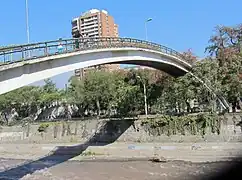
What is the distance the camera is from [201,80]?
3306 cm

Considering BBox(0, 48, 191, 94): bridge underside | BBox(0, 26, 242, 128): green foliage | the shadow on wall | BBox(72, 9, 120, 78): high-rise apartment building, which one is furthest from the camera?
BBox(72, 9, 120, 78): high-rise apartment building

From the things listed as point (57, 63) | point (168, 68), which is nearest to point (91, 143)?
point (168, 68)

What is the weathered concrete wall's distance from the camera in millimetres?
26812

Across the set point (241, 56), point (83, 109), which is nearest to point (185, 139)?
point (241, 56)

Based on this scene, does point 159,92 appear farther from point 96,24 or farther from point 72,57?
point 72,57

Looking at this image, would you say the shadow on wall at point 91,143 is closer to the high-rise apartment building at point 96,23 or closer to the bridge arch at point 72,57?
the bridge arch at point 72,57

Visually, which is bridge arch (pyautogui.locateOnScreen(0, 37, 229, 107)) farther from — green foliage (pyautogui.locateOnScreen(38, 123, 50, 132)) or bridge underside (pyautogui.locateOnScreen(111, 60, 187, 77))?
green foliage (pyautogui.locateOnScreen(38, 123, 50, 132))

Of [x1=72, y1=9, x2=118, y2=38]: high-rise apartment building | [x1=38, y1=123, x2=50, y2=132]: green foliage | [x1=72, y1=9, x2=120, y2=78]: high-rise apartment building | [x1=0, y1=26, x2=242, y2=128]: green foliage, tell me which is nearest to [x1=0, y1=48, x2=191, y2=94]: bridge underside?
[x1=0, y1=26, x2=242, y2=128]: green foliage

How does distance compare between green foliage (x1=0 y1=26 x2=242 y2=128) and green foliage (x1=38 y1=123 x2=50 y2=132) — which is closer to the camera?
green foliage (x1=0 y1=26 x2=242 y2=128)

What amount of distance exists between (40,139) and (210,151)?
58.0 feet

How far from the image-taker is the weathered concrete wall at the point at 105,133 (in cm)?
2681

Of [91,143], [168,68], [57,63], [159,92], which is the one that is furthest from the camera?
[159,92]

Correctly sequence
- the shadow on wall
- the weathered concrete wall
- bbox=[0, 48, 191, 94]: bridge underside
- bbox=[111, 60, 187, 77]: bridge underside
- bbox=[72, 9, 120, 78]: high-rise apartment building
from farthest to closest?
bbox=[72, 9, 120, 78]: high-rise apartment building < bbox=[111, 60, 187, 77]: bridge underside < the shadow on wall < the weathered concrete wall < bbox=[0, 48, 191, 94]: bridge underside

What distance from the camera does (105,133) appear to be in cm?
3272
